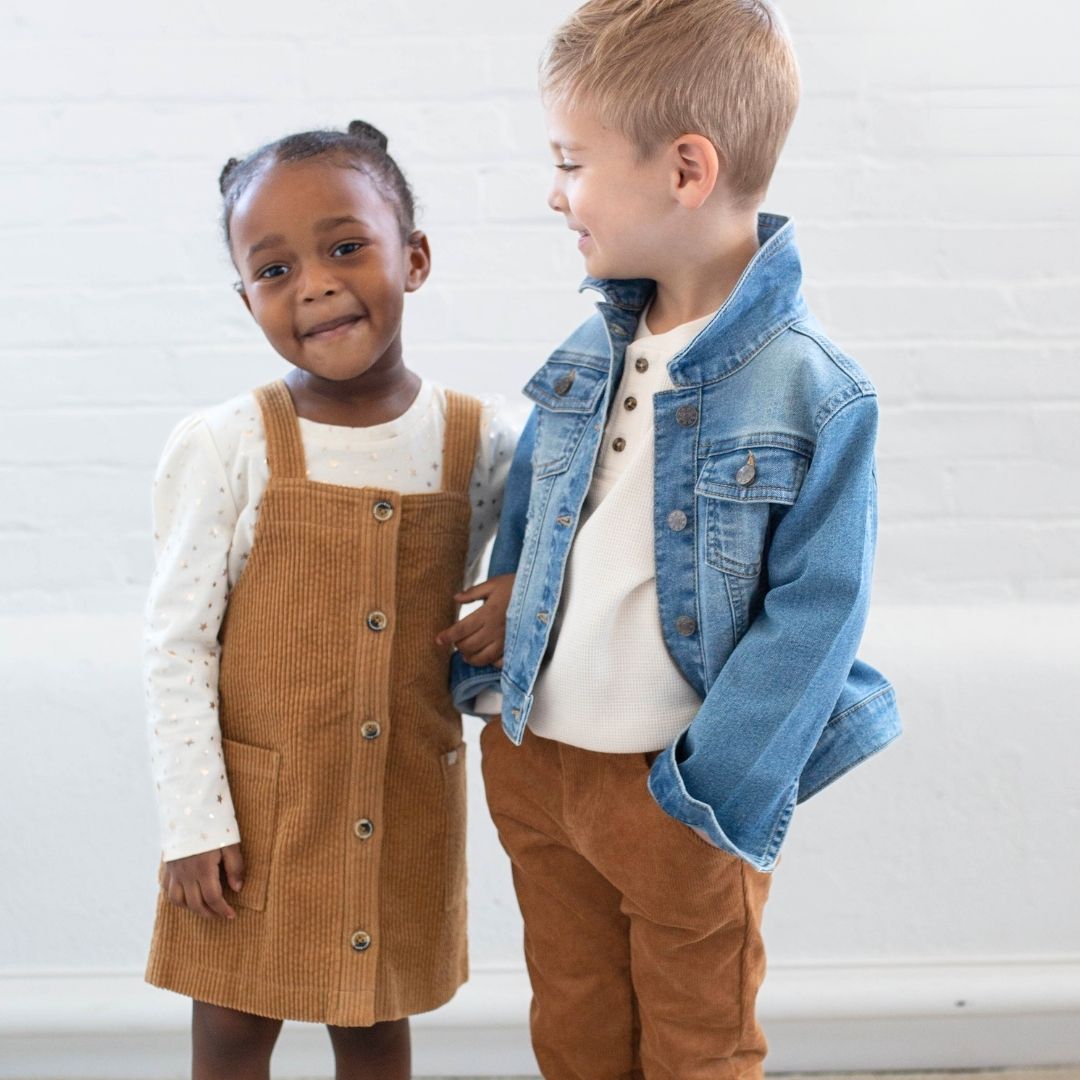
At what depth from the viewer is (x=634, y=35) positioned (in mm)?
1047

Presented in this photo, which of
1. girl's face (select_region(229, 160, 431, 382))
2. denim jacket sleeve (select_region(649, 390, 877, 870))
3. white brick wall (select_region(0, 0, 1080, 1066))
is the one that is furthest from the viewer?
white brick wall (select_region(0, 0, 1080, 1066))

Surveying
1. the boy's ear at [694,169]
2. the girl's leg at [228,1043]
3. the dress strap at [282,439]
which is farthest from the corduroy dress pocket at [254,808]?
the boy's ear at [694,169]

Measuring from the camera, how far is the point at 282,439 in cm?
121

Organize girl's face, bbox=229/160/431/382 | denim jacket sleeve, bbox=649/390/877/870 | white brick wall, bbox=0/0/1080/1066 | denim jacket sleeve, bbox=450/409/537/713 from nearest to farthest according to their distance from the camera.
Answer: denim jacket sleeve, bbox=649/390/877/870
girl's face, bbox=229/160/431/382
denim jacket sleeve, bbox=450/409/537/713
white brick wall, bbox=0/0/1080/1066

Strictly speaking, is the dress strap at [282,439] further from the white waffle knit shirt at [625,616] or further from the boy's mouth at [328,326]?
the white waffle knit shirt at [625,616]

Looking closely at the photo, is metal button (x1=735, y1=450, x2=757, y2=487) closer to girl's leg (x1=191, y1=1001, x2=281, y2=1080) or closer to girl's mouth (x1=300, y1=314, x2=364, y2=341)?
girl's mouth (x1=300, y1=314, x2=364, y2=341)

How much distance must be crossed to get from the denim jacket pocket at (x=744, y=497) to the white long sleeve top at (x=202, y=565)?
12.4 inches

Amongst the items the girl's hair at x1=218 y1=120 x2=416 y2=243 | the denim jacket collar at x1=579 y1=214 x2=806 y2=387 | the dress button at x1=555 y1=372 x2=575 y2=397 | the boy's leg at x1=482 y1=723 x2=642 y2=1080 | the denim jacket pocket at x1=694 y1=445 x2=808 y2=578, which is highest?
the girl's hair at x1=218 y1=120 x2=416 y2=243

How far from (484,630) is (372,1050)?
0.45m

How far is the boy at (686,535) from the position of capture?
1044mm

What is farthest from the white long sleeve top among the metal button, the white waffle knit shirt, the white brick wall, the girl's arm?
the white brick wall

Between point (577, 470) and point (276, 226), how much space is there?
0.33 metres

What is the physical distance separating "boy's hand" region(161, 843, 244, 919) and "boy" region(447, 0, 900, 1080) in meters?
0.26

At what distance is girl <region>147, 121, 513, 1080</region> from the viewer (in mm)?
1189
